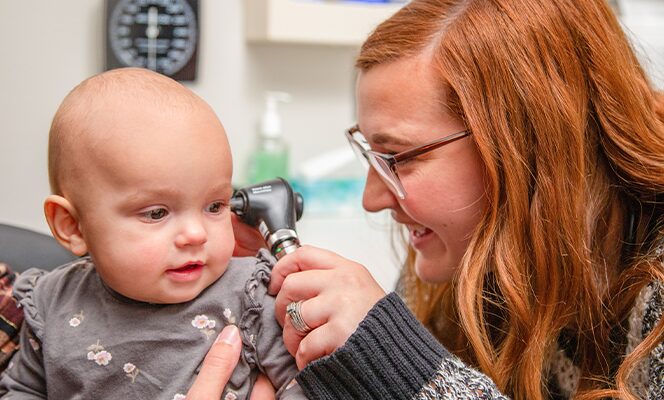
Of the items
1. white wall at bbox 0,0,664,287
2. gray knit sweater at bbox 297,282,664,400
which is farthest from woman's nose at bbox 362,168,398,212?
white wall at bbox 0,0,664,287

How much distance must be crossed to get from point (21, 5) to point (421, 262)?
1153mm

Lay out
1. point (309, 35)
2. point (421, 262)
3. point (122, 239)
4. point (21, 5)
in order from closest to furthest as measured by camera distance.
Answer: point (122, 239) → point (421, 262) → point (21, 5) → point (309, 35)

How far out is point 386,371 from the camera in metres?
0.90

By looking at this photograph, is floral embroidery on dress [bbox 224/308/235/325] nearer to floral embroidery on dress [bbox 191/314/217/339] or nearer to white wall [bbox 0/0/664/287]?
floral embroidery on dress [bbox 191/314/217/339]

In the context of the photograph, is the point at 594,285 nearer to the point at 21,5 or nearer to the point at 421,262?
the point at 421,262

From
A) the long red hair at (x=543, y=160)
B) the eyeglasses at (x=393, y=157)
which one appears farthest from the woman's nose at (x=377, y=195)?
the long red hair at (x=543, y=160)

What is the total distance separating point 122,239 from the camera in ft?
2.88

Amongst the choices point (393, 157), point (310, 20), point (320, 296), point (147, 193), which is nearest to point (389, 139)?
point (393, 157)

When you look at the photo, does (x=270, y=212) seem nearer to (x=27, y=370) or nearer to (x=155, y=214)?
(x=155, y=214)

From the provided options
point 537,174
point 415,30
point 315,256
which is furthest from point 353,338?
point 415,30

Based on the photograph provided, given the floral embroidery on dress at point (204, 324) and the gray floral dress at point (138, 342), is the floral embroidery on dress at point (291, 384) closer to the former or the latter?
the gray floral dress at point (138, 342)

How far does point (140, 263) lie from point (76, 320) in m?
0.16

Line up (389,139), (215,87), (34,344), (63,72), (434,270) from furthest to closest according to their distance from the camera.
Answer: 1. (215,87)
2. (63,72)
3. (434,270)
4. (389,139)
5. (34,344)

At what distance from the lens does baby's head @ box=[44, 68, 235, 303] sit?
868mm
